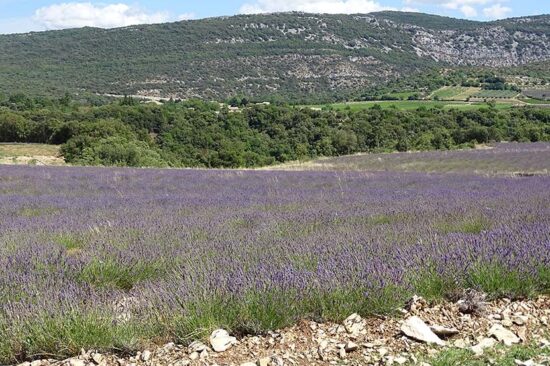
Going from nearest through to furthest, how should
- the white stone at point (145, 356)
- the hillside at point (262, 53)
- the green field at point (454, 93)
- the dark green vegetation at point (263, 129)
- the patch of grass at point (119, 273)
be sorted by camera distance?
the white stone at point (145, 356), the patch of grass at point (119, 273), the dark green vegetation at point (263, 129), the green field at point (454, 93), the hillside at point (262, 53)

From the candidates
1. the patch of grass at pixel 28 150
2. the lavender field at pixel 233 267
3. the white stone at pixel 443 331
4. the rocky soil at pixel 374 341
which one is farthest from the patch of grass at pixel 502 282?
the patch of grass at pixel 28 150

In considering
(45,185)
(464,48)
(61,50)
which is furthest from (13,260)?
(464,48)

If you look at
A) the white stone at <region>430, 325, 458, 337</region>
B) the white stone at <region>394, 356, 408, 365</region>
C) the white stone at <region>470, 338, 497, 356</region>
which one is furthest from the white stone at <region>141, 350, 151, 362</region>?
the white stone at <region>470, 338, 497, 356</region>

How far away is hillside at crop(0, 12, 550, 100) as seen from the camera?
8888cm

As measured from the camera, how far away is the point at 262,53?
10131cm

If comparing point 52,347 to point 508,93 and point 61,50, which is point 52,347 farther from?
point 61,50

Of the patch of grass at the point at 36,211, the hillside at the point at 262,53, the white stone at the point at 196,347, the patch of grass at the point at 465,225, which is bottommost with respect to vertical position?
the patch of grass at the point at 36,211

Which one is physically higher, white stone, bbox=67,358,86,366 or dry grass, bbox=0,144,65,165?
white stone, bbox=67,358,86,366

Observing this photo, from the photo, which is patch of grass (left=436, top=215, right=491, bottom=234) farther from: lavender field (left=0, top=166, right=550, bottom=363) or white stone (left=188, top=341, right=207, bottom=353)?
white stone (left=188, top=341, right=207, bottom=353)

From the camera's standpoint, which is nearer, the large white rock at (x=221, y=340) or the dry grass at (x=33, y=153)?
the large white rock at (x=221, y=340)

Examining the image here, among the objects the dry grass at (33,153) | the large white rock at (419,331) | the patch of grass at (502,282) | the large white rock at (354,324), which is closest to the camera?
the large white rock at (419,331)

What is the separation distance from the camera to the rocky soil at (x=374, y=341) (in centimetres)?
266

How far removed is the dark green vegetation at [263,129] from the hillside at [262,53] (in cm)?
3163

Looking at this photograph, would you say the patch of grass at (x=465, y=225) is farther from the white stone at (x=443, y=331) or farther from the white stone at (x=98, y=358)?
the white stone at (x=98, y=358)
